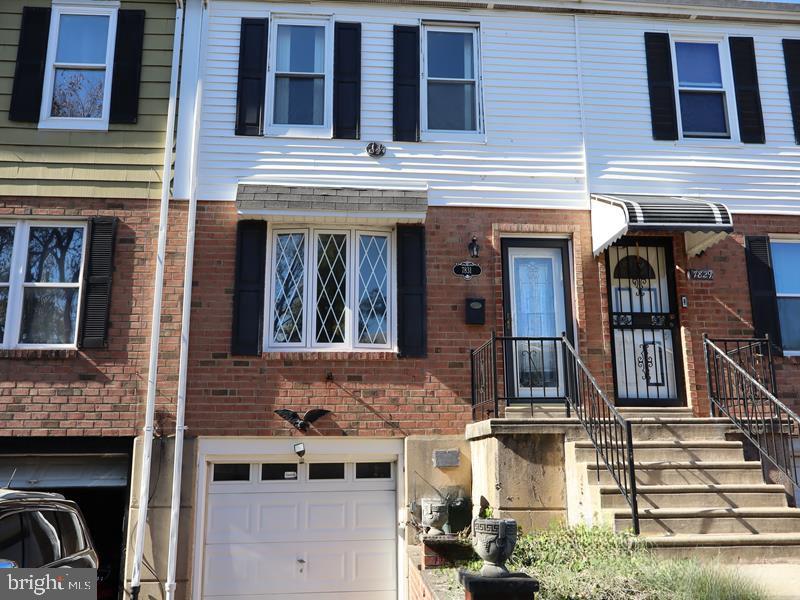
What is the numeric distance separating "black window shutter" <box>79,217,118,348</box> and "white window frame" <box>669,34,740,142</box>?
735 centimetres

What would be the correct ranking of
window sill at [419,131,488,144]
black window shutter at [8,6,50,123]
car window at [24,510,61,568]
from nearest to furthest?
car window at [24,510,61,568]
black window shutter at [8,6,50,123]
window sill at [419,131,488,144]

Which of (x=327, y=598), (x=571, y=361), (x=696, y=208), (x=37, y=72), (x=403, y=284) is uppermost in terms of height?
(x=37, y=72)

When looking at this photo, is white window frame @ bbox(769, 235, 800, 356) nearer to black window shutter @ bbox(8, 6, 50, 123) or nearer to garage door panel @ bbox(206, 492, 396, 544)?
garage door panel @ bbox(206, 492, 396, 544)

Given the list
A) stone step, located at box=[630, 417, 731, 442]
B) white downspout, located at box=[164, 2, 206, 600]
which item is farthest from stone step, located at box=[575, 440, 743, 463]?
white downspout, located at box=[164, 2, 206, 600]

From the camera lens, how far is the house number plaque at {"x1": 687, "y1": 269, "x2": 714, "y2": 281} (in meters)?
8.87

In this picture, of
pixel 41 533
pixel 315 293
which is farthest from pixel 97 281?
pixel 41 533

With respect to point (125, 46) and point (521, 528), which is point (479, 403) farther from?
point (125, 46)

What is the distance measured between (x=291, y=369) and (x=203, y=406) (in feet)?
3.52

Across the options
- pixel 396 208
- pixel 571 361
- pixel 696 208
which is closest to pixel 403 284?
pixel 396 208

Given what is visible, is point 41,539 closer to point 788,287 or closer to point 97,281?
point 97,281

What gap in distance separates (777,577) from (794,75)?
693 centimetres

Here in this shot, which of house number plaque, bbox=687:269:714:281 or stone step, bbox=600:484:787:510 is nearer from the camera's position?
stone step, bbox=600:484:787:510

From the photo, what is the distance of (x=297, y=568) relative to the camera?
793 cm

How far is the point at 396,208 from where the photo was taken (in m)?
8.45
